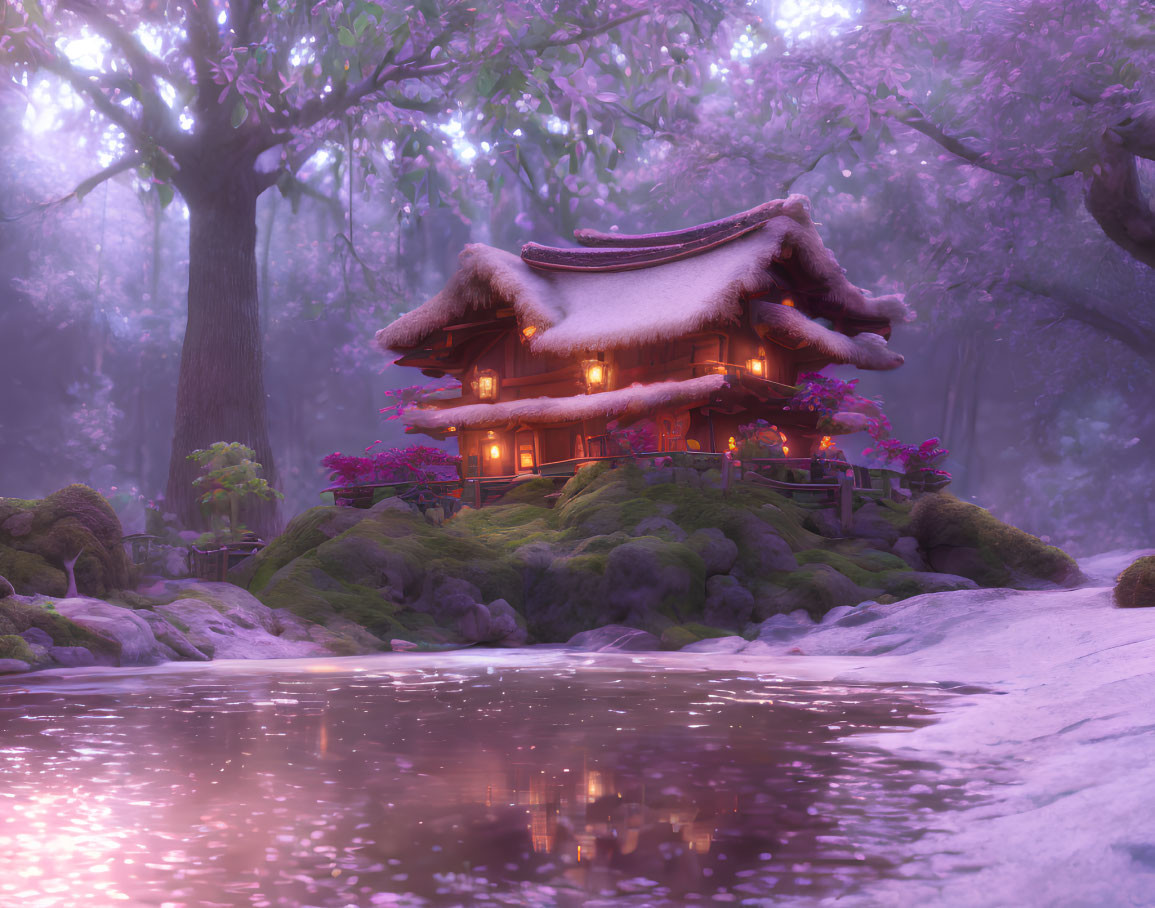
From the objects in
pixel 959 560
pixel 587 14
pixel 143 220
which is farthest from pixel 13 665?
pixel 143 220

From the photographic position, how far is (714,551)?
46.1 ft

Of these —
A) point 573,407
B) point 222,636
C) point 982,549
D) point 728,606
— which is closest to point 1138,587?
point 728,606

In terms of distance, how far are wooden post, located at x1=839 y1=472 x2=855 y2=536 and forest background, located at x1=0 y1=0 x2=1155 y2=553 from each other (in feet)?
22.5

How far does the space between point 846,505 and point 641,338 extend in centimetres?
530

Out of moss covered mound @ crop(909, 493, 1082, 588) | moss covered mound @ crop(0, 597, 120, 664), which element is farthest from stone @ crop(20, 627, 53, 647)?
moss covered mound @ crop(909, 493, 1082, 588)

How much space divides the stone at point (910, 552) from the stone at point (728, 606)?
3.92 meters

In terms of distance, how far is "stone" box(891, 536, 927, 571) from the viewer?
16094 millimetres

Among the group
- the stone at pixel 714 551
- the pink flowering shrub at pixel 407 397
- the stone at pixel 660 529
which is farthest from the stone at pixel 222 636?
the pink flowering shrub at pixel 407 397

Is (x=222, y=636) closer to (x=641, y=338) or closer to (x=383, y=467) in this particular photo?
(x=383, y=467)

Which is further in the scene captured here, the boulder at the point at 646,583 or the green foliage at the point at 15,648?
the boulder at the point at 646,583

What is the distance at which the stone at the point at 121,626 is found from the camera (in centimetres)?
923

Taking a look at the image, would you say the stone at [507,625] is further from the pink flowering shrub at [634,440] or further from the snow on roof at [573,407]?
the snow on roof at [573,407]

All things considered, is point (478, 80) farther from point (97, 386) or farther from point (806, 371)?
point (97, 386)

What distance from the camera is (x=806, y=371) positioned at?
23.3 metres
